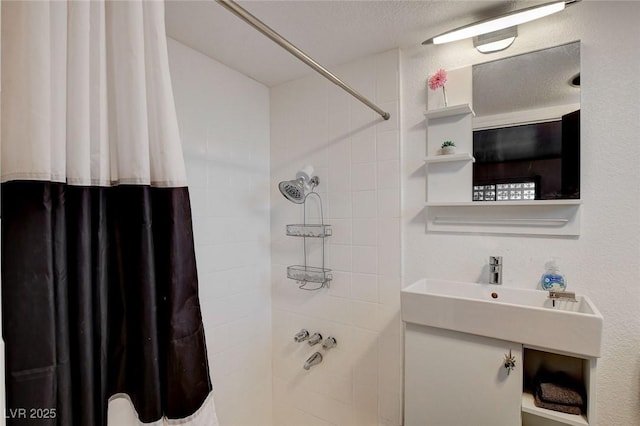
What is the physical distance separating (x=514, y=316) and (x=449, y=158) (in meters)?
0.78

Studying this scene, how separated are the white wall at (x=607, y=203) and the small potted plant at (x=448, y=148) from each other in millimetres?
485

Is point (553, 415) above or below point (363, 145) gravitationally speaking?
below

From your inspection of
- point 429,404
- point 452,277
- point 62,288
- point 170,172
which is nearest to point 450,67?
point 452,277

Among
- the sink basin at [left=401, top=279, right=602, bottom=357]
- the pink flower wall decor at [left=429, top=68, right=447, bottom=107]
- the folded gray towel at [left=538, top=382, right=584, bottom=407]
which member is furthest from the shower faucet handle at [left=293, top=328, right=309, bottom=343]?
the pink flower wall decor at [left=429, top=68, right=447, bottom=107]

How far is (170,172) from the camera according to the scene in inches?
24.9

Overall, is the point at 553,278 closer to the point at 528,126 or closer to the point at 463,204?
the point at 463,204

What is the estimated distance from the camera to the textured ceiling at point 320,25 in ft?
4.31

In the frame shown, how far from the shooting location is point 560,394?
1100 mm

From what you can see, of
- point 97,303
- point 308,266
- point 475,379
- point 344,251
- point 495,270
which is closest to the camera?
point 97,303

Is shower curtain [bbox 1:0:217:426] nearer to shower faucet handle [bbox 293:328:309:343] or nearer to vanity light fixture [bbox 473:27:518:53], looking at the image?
shower faucet handle [bbox 293:328:309:343]

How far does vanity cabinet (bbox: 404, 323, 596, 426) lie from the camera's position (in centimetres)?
111

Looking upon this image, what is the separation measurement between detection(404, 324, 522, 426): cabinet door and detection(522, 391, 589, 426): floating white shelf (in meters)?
0.05

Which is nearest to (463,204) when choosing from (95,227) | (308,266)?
(308,266)

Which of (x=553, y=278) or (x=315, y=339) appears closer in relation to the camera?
(x=553, y=278)
